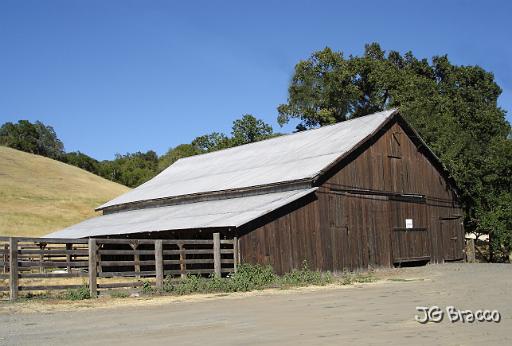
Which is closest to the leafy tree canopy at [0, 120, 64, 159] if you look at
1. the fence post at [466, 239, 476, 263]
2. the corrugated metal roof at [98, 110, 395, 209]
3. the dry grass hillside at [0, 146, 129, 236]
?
the dry grass hillside at [0, 146, 129, 236]

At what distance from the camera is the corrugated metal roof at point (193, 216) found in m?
24.0

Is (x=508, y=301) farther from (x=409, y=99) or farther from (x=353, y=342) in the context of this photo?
(x=409, y=99)

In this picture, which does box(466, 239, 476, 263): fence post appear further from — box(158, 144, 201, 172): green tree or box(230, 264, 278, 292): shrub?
box(158, 144, 201, 172): green tree

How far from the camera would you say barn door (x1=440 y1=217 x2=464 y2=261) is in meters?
33.1

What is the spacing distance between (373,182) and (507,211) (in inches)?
354

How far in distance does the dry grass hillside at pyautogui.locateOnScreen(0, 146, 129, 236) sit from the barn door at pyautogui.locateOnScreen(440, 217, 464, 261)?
3256 cm

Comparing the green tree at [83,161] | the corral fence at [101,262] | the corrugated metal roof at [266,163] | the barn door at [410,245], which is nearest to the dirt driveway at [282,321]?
the corral fence at [101,262]

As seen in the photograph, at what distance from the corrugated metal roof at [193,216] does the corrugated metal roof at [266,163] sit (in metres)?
1.07

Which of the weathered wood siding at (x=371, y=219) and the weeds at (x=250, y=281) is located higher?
the weathered wood siding at (x=371, y=219)

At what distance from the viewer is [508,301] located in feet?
45.6

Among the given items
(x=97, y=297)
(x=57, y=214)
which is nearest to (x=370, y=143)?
(x=97, y=297)

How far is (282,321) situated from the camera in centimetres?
1152

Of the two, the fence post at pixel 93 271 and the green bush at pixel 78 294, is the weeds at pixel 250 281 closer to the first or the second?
the fence post at pixel 93 271

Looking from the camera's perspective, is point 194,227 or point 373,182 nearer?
point 194,227
